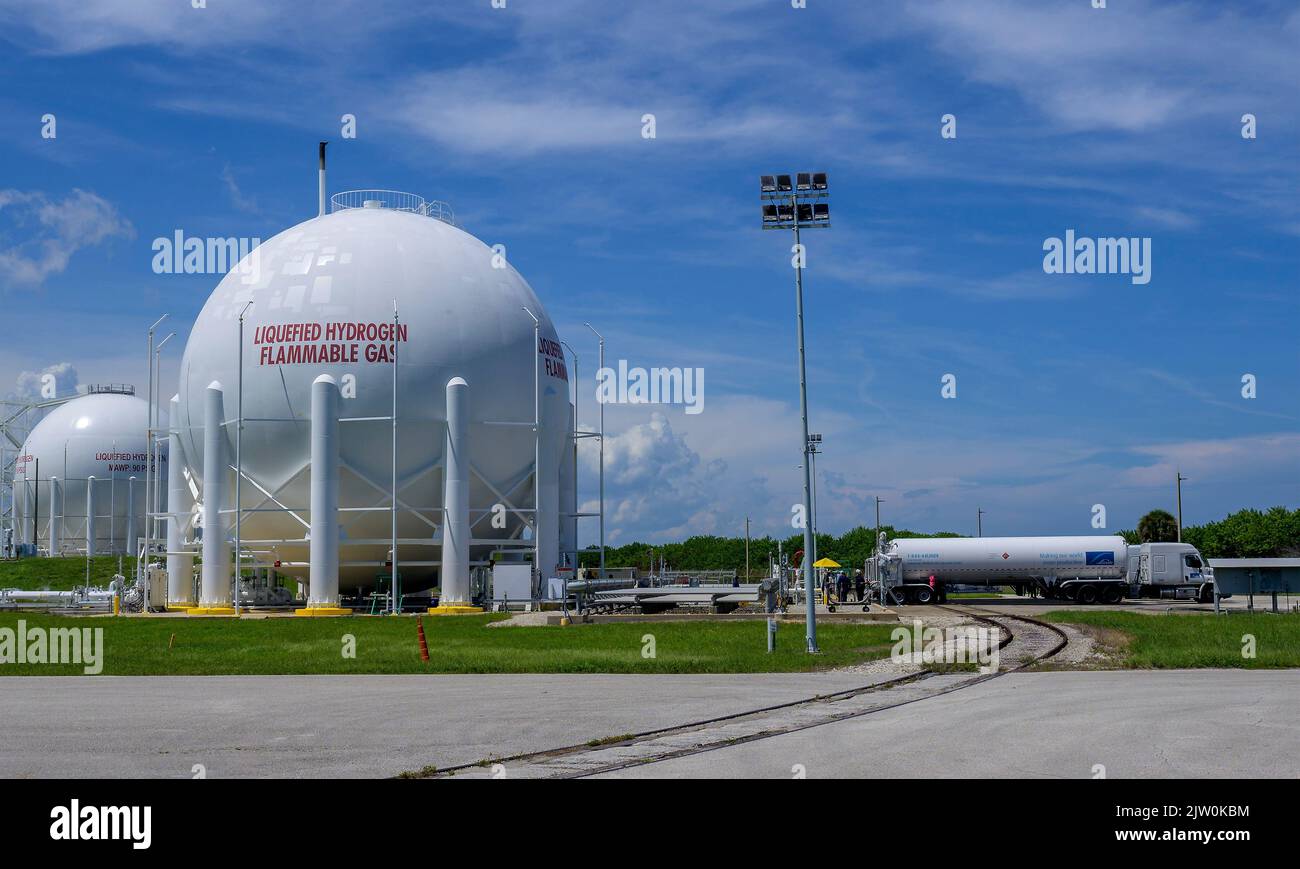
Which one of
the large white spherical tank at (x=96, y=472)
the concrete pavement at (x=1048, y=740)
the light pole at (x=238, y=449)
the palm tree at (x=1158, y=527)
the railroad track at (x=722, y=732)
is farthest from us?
the palm tree at (x=1158, y=527)

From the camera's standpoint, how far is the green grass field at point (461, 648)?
2466cm

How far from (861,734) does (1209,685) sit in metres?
8.76

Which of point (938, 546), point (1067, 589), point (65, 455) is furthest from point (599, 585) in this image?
point (65, 455)

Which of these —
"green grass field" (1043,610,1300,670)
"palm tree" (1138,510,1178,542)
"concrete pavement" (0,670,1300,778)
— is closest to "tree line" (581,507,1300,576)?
"palm tree" (1138,510,1178,542)

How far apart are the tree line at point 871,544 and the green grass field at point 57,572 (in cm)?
3016

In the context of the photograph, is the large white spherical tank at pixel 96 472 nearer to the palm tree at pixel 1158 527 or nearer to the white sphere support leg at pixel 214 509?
the white sphere support leg at pixel 214 509

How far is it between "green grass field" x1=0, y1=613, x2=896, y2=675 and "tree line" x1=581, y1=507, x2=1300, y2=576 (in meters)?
44.3

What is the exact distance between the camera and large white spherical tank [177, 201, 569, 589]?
1885 inches

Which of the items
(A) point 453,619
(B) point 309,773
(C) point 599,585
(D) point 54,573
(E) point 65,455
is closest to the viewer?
(B) point 309,773

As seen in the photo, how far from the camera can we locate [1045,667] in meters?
23.9

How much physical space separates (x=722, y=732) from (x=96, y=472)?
80.7m

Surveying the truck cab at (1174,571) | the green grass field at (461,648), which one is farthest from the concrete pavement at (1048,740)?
the truck cab at (1174,571)

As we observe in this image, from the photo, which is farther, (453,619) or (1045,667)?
(453,619)

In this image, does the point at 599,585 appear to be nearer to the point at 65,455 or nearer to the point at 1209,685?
the point at 1209,685
